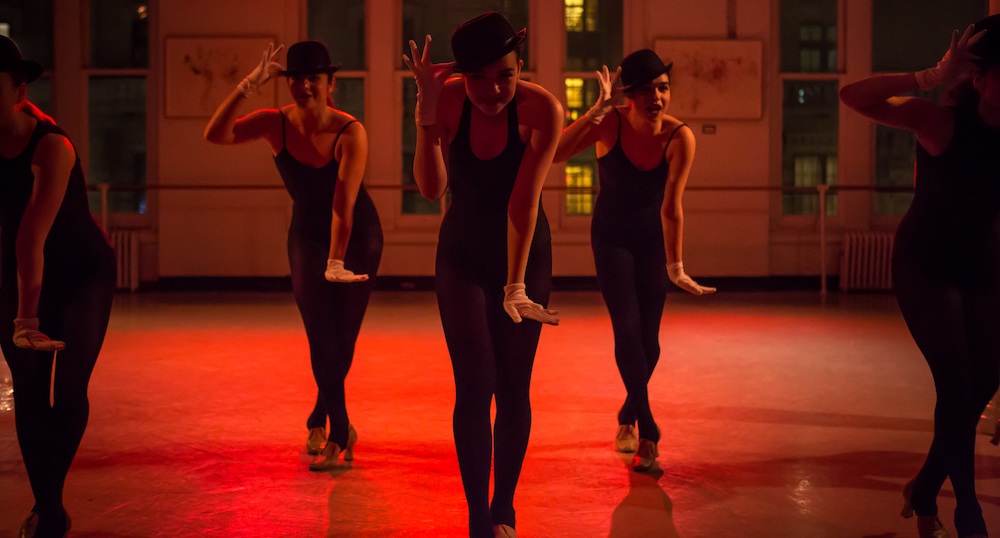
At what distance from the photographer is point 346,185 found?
343cm

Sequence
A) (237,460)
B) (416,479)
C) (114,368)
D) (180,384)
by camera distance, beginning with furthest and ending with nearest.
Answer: (114,368) → (180,384) → (237,460) → (416,479)

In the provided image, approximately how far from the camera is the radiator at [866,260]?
10344 millimetres

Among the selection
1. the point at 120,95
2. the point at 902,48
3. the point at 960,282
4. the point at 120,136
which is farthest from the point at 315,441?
the point at 902,48

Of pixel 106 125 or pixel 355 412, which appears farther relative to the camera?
pixel 106 125

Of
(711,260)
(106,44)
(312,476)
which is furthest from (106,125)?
(312,476)

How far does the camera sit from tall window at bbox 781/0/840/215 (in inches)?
431

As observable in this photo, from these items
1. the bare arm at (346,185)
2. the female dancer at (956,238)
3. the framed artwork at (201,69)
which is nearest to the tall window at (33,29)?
the framed artwork at (201,69)

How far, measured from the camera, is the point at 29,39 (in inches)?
428

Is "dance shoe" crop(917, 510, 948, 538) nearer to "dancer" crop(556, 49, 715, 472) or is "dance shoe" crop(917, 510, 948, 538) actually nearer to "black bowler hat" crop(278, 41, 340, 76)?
"dancer" crop(556, 49, 715, 472)

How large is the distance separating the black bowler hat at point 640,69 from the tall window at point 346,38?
7507 millimetres

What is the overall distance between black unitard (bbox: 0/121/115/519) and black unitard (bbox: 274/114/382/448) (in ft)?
3.20

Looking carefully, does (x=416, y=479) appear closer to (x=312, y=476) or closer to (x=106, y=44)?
(x=312, y=476)

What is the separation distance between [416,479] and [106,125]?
887 centimetres

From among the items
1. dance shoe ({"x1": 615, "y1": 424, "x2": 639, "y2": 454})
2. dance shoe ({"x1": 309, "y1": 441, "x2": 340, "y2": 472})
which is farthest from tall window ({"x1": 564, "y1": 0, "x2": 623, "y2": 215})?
dance shoe ({"x1": 309, "y1": 441, "x2": 340, "y2": 472})
